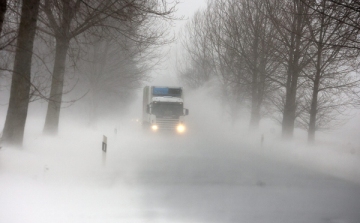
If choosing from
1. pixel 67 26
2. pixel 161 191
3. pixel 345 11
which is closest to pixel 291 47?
pixel 345 11

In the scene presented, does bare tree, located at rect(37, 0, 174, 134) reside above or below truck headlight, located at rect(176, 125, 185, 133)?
above

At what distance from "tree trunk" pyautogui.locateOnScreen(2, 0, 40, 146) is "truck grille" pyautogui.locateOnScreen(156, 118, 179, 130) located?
52.2ft

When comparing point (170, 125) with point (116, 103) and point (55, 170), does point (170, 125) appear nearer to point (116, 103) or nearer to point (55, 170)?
point (55, 170)

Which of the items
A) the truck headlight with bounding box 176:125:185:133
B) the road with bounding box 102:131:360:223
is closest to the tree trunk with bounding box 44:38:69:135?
the road with bounding box 102:131:360:223

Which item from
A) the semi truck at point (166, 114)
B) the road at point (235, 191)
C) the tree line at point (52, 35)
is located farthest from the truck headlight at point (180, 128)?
the road at point (235, 191)

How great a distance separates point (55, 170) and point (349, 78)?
16.7m

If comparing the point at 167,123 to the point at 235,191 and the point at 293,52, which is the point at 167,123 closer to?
the point at 293,52

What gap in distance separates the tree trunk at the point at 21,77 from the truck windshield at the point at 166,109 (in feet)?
52.2

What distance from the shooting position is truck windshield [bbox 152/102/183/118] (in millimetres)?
27922

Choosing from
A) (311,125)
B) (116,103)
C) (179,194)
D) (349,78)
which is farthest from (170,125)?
(116,103)

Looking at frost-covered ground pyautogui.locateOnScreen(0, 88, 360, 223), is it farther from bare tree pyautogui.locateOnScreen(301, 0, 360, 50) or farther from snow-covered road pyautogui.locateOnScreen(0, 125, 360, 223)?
bare tree pyautogui.locateOnScreen(301, 0, 360, 50)

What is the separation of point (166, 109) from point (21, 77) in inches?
655

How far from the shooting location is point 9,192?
8086mm

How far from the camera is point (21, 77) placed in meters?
11.7
